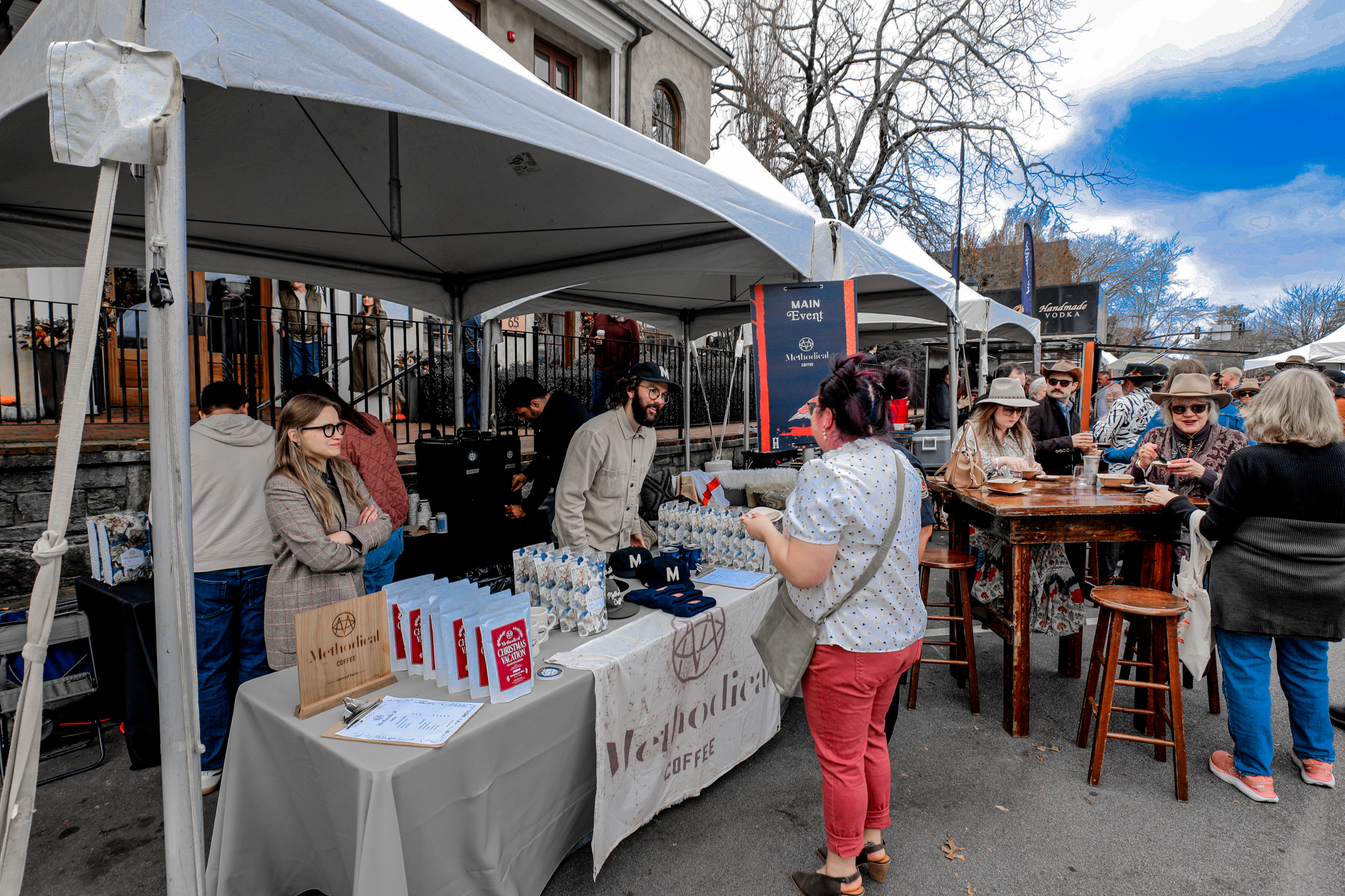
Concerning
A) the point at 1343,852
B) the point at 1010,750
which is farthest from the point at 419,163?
the point at 1343,852

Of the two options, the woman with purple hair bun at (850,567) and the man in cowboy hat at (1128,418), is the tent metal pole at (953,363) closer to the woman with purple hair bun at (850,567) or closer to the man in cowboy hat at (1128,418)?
the man in cowboy hat at (1128,418)

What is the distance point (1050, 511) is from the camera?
10.7ft

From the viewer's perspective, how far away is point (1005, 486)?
384 cm

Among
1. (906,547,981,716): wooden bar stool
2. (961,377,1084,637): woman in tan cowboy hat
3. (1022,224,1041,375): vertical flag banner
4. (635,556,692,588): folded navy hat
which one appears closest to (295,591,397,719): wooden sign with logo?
(635,556,692,588): folded navy hat

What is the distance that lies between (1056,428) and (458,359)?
504 centimetres

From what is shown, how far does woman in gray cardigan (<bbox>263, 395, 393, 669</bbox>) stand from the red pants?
71.4 inches

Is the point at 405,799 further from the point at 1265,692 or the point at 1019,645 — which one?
the point at 1265,692

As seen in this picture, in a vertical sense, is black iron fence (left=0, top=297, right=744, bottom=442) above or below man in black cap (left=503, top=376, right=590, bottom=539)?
above

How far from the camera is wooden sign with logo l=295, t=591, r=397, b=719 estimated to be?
6.27 ft

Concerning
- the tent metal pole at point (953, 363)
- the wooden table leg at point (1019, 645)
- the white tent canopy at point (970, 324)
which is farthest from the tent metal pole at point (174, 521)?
the white tent canopy at point (970, 324)

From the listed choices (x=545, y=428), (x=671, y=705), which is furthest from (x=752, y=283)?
(x=671, y=705)

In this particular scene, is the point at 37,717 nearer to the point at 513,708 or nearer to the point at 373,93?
the point at 513,708

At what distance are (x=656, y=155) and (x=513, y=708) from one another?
2.15 m

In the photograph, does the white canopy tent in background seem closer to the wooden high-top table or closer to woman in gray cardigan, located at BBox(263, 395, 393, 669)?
woman in gray cardigan, located at BBox(263, 395, 393, 669)
